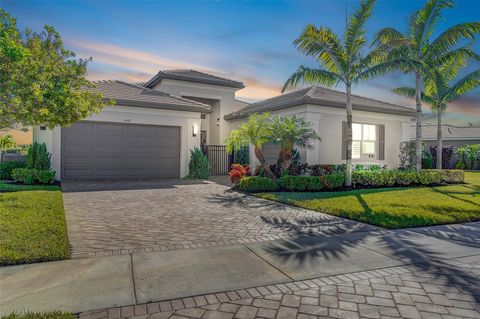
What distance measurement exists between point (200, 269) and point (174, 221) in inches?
123

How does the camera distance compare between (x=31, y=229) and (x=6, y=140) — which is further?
(x=6, y=140)

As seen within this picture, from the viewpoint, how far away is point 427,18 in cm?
1541

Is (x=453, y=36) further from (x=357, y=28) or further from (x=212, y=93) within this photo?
(x=212, y=93)

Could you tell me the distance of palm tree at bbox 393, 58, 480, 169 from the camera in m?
18.9

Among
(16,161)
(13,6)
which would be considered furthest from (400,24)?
(16,161)

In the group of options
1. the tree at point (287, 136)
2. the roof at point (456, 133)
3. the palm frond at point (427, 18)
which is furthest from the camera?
the roof at point (456, 133)

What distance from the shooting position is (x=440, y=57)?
1628cm

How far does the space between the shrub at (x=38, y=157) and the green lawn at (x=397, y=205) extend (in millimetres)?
9034

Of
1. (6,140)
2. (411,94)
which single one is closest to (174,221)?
(6,140)

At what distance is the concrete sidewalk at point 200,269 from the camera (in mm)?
3551

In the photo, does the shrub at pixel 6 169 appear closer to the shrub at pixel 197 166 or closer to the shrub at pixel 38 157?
the shrub at pixel 38 157

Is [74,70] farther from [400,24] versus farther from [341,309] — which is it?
[400,24]

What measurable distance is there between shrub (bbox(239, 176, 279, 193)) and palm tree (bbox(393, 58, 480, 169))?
12.1 meters

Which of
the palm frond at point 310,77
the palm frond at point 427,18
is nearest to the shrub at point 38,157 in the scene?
the palm frond at point 310,77
